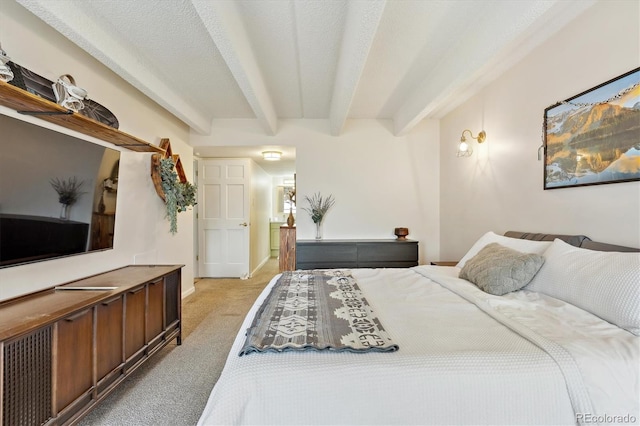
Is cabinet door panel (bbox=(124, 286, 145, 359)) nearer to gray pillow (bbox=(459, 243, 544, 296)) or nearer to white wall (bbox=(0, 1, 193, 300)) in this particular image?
white wall (bbox=(0, 1, 193, 300))

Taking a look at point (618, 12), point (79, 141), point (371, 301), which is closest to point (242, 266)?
point (79, 141)

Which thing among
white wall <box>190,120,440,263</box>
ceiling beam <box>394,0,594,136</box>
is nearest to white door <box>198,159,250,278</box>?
white wall <box>190,120,440,263</box>

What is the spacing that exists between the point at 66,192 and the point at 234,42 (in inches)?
56.7

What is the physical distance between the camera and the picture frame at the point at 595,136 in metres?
1.61

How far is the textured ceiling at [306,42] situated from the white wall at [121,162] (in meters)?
0.25

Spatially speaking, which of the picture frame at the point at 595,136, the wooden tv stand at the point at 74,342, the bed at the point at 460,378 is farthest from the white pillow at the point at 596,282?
the wooden tv stand at the point at 74,342

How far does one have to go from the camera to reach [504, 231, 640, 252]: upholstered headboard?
5.30ft

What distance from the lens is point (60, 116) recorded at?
171 cm

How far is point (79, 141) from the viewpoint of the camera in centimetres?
191

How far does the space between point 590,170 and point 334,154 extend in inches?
111

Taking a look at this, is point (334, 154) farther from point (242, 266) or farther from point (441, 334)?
point (441, 334)

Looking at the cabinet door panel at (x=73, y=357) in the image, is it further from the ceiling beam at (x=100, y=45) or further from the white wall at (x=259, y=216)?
the white wall at (x=259, y=216)

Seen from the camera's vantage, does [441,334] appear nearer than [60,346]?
Yes

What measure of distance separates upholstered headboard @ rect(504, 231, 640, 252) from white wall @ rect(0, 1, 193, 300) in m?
3.43
